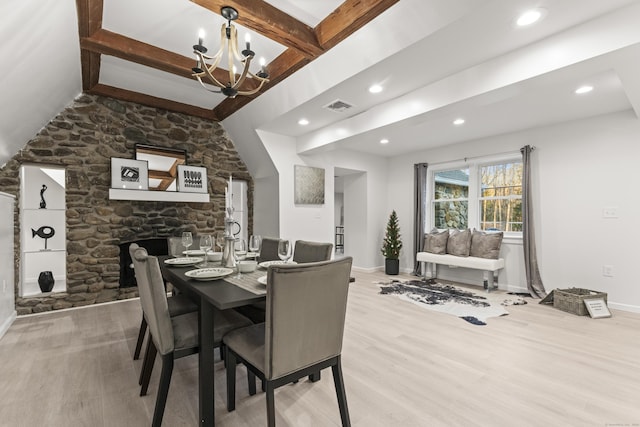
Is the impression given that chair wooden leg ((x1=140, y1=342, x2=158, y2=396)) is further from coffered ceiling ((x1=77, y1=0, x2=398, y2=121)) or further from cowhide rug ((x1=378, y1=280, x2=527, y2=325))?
cowhide rug ((x1=378, y1=280, x2=527, y2=325))

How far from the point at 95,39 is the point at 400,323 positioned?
3934 millimetres

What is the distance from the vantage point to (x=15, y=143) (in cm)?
317

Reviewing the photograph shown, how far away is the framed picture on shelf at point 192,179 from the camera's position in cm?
444

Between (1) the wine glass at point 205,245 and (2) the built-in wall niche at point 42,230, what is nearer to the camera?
(1) the wine glass at point 205,245

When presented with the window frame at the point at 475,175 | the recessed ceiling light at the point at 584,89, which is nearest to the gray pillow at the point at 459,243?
the window frame at the point at 475,175

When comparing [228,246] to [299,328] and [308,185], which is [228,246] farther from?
[308,185]

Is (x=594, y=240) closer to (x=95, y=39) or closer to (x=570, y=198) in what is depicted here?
(x=570, y=198)

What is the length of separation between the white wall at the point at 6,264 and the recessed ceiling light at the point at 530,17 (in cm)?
464

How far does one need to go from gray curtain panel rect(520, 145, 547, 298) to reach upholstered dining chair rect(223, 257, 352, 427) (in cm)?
395

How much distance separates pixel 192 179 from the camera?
4.53m

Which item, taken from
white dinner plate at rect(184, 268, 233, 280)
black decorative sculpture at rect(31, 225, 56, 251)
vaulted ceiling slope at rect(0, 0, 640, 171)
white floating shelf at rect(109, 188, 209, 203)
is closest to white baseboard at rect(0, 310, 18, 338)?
black decorative sculpture at rect(31, 225, 56, 251)

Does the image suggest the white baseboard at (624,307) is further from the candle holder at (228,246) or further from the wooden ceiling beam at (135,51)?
the wooden ceiling beam at (135,51)

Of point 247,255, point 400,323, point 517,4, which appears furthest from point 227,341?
point 517,4

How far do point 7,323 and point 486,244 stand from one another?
6.06 m
